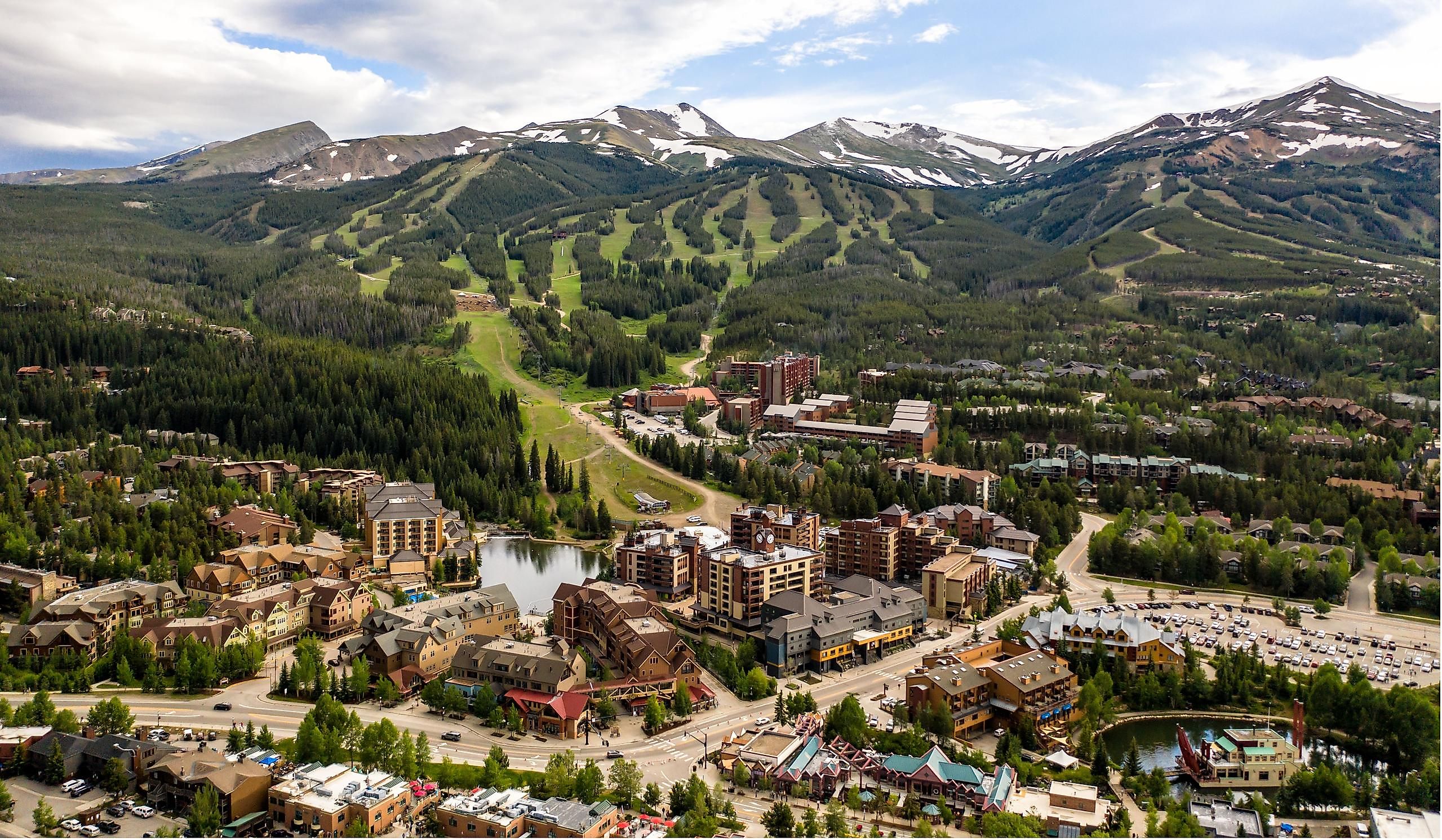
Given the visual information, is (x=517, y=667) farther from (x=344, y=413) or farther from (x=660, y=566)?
(x=344, y=413)

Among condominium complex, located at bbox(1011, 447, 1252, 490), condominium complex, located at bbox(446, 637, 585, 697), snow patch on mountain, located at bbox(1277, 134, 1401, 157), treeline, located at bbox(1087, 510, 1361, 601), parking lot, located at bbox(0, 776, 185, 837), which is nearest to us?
parking lot, located at bbox(0, 776, 185, 837)

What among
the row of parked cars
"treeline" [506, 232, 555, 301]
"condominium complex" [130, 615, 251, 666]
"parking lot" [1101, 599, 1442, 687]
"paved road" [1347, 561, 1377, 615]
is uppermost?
"treeline" [506, 232, 555, 301]

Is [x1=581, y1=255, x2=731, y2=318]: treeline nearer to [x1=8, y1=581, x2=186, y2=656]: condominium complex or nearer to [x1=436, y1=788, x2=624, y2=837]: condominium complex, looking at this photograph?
[x1=8, y1=581, x2=186, y2=656]: condominium complex

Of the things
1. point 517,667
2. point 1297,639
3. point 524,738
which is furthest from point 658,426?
point 524,738

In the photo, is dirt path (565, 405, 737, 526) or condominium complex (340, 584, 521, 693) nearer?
condominium complex (340, 584, 521, 693)

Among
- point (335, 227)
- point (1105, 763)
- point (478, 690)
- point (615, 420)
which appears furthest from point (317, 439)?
point (335, 227)

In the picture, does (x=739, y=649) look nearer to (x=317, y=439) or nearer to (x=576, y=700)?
(x=576, y=700)

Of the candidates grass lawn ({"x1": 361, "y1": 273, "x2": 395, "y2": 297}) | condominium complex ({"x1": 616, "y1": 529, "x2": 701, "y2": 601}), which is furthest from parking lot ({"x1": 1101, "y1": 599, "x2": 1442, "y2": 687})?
grass lawn ({"x1": 361, "y1": 273, "x2": 395, "y2": 297})
